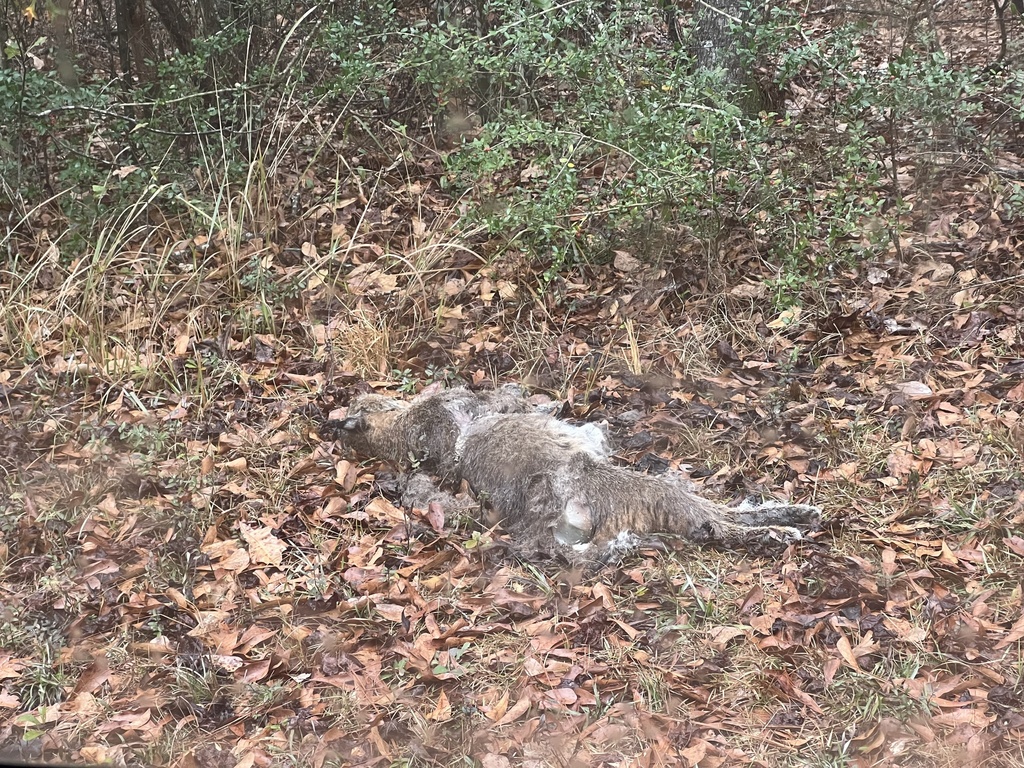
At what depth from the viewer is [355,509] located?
377 cm

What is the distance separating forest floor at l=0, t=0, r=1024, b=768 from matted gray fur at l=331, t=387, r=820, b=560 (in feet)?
0.33

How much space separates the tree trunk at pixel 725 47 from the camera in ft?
16.6

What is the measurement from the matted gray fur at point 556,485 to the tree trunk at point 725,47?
2396 millimetres

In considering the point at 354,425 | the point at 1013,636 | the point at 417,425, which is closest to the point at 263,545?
the point at 354,425

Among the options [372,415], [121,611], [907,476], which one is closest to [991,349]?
[907,476]

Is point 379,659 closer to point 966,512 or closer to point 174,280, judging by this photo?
point 966,512

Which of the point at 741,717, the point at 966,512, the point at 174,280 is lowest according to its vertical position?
the point at 741,717

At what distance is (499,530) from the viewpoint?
11.8ft

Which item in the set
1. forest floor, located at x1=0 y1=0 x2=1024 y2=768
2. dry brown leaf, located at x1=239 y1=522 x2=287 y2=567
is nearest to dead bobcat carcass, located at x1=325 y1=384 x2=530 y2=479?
forest floor, located at x1=0 y1=0 x2=1024 y2=768

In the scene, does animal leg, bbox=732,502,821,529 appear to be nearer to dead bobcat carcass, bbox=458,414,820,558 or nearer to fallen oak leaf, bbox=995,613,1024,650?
dead bobcat carcass, bbox=458,414,820,558

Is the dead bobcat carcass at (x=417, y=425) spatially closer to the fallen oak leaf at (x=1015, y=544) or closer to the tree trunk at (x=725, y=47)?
the fallen oak leaf at (x=1015, y=544)

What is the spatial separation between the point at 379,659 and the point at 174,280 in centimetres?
291

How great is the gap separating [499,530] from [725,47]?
3.27 m

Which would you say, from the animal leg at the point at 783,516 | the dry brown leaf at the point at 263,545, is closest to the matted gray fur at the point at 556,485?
the animal leg at the point at 783,516
